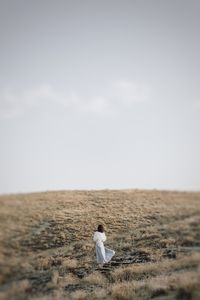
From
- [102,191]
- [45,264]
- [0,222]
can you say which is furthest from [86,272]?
[102,191]

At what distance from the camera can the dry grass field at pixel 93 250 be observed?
498 inches

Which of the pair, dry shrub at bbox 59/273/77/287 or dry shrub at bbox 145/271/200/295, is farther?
dry shrub at bbox 59/273/77/287

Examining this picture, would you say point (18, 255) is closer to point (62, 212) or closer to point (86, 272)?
point (86, 272)

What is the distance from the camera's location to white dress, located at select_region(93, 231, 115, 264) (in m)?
17.9

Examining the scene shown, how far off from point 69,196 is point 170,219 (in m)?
13.5

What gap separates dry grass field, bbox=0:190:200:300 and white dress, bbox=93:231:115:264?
1.39 feet

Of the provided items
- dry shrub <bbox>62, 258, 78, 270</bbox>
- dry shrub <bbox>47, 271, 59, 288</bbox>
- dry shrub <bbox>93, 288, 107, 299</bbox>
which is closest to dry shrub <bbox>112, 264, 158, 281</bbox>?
dry shrub <bbox>93, 288, 107, 299</bbox>

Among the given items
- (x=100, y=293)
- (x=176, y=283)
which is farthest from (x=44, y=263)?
(x=176, y=283)

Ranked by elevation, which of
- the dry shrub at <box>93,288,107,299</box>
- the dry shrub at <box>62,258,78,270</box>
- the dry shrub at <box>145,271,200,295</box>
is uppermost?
the dry shrub at <box>145,271,200,295</box>

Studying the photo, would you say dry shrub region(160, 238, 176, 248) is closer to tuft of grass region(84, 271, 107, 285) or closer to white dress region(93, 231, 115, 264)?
white dress region(93, 231, 115, 264)

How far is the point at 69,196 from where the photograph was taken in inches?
1651

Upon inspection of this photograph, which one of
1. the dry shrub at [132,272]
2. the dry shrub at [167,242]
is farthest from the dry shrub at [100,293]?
the dry shrub at [167,242]

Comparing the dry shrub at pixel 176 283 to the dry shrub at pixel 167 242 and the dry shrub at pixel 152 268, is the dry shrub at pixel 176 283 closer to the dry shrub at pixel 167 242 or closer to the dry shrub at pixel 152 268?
the dry shrub at pixel 152 268

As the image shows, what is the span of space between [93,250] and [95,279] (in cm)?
658
